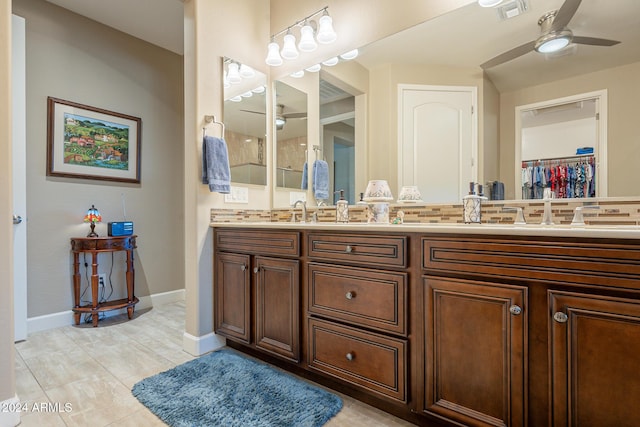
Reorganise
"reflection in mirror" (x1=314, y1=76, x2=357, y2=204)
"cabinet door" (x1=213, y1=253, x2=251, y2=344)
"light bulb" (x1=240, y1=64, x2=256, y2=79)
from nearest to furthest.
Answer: "cabinet door" (x1=213, y1=253, x2=251, y2=344) < "reflection in mirror" (x1=314, y1=76, x2=357, y2=204) < "light bulb" (x1=240, y1=64, x2=256, y2=79)

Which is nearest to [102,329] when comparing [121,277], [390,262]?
[121,277]

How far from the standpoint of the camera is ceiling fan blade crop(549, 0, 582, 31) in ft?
4.67

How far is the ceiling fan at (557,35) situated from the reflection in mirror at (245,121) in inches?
69.6

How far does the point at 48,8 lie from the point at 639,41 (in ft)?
12.7

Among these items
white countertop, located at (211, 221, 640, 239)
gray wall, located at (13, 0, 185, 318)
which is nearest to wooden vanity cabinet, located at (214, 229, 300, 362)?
white countertop, located at (211, 221, 640, 239)

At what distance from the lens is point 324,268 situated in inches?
62.2

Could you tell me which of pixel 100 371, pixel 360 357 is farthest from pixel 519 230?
pixel 100 371

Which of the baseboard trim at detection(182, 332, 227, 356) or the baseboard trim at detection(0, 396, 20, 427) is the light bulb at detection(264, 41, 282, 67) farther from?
the baseboard trim at detection(0, 396, 20, 427)

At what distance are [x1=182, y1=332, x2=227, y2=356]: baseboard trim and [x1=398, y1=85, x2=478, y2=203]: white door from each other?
1.61 m

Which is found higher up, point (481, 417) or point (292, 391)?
point (481, 417)

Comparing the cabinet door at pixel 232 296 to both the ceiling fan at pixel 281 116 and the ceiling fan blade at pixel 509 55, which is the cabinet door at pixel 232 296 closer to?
the ceiling fan at pixel 281 116

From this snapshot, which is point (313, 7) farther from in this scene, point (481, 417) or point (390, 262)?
point (481, 417)

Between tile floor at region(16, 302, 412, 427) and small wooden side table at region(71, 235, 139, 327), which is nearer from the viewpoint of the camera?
tile floor at region(16, 302, 412, 427)

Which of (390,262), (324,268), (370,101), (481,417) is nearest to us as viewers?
(481,417)
